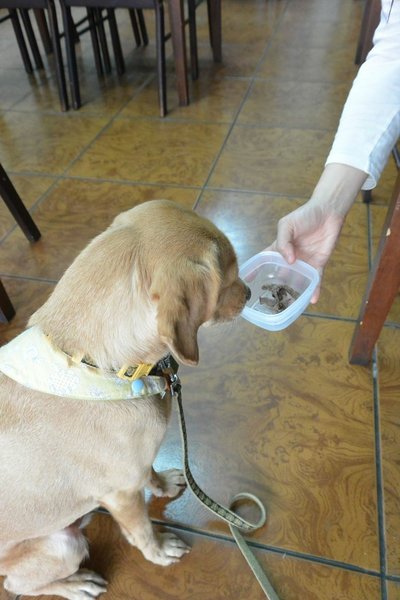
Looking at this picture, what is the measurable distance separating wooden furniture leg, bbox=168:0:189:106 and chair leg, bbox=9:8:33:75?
1.42 metres

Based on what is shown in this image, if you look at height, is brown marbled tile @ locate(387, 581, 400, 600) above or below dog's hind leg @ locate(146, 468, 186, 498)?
below

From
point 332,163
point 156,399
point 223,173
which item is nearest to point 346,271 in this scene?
point 332,163

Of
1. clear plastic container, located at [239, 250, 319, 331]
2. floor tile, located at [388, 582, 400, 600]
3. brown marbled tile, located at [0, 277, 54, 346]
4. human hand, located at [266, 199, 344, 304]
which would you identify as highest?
human hand, located at [266, 199, 344, 304]

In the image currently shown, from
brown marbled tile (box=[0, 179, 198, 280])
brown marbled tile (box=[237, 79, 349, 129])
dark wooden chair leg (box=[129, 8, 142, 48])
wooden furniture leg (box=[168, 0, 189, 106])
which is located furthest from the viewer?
dark wooden chair leg (box=[129, 8, 142, 48])

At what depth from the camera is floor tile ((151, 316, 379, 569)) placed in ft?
4.14

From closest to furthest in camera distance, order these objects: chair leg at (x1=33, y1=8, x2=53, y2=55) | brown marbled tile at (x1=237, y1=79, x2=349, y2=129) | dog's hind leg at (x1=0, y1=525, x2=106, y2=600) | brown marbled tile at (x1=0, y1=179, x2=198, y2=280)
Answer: dog's hind leg at (x1=0, y1=525, x2=106, y2=600)
brown marbled tile at (x1=0, y1=179, x2=198, y2=280)
brown marbled tile at (x1=237, y1=79, x2=349, y2=129)
chair leg at (x1=33, y1=8, x2=53, y2=55)

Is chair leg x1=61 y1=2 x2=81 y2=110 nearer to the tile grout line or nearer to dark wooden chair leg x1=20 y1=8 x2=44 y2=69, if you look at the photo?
dark wooden chair leg x1=20 y1=8 x2=44 y2=69

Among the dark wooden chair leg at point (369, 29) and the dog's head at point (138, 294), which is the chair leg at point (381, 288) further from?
the dark wooden chair leg at point (369, 29)

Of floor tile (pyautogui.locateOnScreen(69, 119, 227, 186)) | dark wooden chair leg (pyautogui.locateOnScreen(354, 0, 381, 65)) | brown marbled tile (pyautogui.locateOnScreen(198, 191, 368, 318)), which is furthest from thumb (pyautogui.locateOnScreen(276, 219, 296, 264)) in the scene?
dark wooden chair leg (pyautogui.locateOnScreen(354, 0, 381, 65))

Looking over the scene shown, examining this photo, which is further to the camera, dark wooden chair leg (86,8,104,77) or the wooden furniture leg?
dark wooden chair leg (86,8,104,77)

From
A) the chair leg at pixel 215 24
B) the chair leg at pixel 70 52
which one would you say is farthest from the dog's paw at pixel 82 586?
the chair leg at pixel 215 24

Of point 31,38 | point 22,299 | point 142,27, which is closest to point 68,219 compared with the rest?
point 22,299

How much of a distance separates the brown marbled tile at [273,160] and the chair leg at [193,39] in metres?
0.85

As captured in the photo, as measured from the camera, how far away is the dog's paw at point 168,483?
4.31ft
